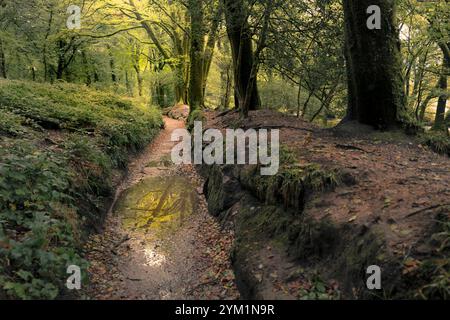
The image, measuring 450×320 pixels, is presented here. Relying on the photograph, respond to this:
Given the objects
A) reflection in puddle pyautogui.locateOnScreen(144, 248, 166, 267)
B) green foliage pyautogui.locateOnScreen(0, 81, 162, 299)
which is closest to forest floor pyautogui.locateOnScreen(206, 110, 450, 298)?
reflection in puddle pyautogui.locateOnScreen(144, 248, 166, 267)

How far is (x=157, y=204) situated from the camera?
8.84 m

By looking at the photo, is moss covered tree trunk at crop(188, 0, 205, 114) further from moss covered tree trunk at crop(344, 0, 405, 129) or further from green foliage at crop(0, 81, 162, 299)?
moss covered tree trunk at crop(344, 0, 405, 129)

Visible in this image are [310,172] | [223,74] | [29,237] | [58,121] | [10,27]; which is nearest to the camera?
[29,237]

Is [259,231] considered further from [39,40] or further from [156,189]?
[39,40]

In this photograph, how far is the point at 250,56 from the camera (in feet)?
39.0

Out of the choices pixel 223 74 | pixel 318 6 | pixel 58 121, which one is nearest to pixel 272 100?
pixel 223 74

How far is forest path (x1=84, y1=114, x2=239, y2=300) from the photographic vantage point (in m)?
5.31

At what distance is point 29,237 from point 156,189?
548cm

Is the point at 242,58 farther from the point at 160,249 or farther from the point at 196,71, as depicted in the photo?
the point at 160,249

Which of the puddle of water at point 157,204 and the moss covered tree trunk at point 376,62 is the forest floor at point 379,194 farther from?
the puddle of water at point 157,204

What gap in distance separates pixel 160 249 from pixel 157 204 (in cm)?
234

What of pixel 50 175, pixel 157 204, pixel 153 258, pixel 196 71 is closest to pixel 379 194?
pixel 153 258

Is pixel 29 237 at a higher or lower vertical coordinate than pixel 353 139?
lower

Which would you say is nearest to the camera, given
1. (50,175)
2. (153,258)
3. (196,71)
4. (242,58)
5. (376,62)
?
(50,175)
